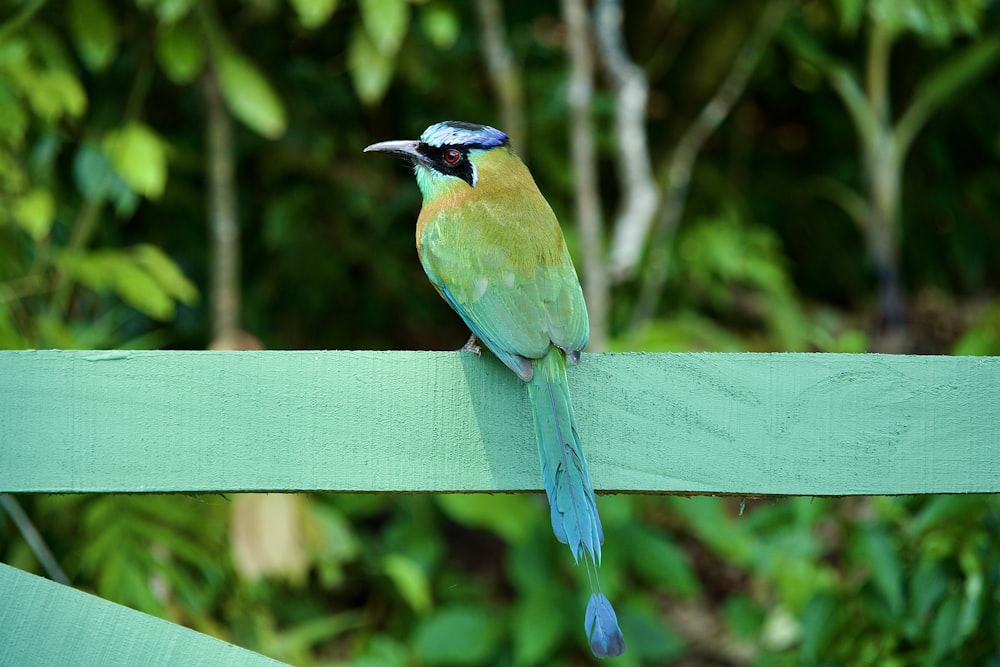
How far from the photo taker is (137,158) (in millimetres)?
3123

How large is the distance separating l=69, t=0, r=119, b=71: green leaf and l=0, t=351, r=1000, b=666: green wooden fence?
193cm

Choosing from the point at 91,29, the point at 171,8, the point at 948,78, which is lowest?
the point at 948,78

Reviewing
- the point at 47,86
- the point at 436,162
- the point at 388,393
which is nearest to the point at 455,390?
the point at 388,393

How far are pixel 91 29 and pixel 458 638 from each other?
2.00 m

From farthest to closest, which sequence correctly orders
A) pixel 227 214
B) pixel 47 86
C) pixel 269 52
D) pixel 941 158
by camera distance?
pixel 941 158 → pixel 269 52 → pixel 227 214 → pixel 47 86

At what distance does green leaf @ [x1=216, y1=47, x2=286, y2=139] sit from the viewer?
3.21m

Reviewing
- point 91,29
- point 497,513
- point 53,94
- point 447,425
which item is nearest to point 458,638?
point 497,513

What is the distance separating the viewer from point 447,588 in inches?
159

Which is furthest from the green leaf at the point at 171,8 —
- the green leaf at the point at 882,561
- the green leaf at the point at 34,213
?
the green leaf at the point at 882,561

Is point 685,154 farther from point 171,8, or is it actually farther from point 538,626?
point 171,8

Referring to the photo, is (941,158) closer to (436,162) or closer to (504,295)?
(436,162)

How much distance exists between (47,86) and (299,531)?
135 centimetres

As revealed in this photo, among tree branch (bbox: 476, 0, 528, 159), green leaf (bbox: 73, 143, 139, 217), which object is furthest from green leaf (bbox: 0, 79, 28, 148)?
tree branch (bbox: 476, 0, 528, 159)

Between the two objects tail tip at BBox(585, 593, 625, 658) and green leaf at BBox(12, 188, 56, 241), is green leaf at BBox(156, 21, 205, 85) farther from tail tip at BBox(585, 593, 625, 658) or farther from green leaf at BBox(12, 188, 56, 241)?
tail tip at BBox(585, 593, 625, 658)
